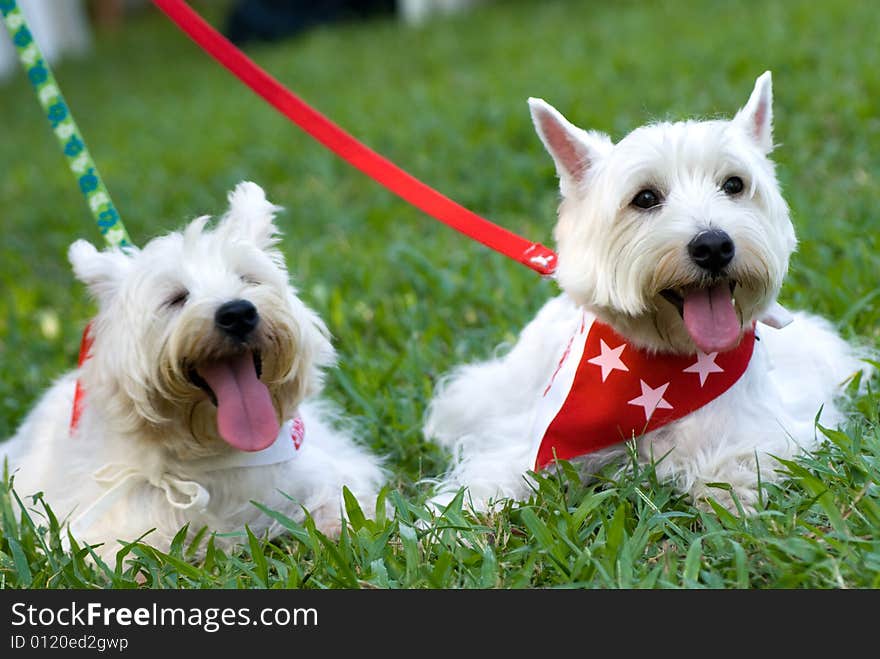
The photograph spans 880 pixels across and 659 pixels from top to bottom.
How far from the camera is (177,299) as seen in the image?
11.4ft

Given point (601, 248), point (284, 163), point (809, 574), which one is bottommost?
point (809, 574)

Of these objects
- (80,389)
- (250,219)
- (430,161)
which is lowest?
(80,389)

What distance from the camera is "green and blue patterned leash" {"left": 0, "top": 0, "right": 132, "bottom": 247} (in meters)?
4.12

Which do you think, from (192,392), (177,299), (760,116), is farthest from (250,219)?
(760,116)

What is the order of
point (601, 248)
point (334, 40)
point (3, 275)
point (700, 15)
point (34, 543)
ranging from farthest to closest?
point (334, 40), point (700, 15), point (3, 275), point (34, 543), point (601, 248)

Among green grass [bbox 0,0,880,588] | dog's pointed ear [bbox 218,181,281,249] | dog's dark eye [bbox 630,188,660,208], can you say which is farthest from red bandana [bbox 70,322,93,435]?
dog's dark eye [bbox 630,188,660,208]

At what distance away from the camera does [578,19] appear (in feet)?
45.5

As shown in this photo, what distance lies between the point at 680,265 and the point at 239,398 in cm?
140

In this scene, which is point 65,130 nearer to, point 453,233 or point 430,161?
point 453,233

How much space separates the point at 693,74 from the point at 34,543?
732cm

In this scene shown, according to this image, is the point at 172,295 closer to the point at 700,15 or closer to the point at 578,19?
the point at 700,15

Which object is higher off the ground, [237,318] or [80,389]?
[80,389]

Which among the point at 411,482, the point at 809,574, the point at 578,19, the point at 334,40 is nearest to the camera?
the point at 809,574

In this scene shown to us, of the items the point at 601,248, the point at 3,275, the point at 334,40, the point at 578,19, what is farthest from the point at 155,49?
the point at 601,248
